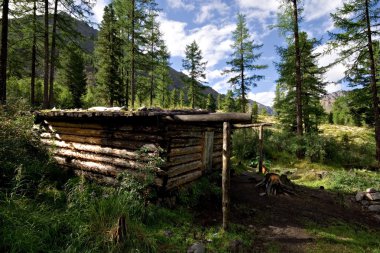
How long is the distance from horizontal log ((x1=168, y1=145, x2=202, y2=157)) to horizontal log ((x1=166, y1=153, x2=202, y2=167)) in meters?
0.12

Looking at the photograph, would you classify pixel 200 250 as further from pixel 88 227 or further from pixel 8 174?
pixel 8 174

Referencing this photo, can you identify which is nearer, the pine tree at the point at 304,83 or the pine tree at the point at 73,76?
the pine tree at the point at 304,83

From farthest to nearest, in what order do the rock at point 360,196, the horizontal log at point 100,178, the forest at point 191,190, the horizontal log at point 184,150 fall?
the rock at point 360,196, the horizontal log at point 100,178, the horizontal log at point 184,150, the forest at point 191,190

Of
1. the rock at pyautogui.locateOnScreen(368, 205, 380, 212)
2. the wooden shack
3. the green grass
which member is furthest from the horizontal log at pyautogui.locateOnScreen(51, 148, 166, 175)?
the rock at pyautogui.locateOnScreen(368, 205, 380, 212)

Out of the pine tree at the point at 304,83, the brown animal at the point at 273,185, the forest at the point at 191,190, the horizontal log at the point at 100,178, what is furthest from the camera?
the pine tree at the point at 304,83

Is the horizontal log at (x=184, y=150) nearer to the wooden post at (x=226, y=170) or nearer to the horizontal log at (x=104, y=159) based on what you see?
the horizontal log at (x=104, y=159)

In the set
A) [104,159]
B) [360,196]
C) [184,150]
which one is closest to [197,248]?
[184,150]

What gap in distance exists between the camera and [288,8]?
17984mm

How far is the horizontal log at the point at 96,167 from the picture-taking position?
7.91 metres

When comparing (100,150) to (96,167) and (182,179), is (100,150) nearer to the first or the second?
(96,167)

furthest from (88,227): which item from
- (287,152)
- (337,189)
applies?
(287,152)

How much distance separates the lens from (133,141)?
8.48 metres

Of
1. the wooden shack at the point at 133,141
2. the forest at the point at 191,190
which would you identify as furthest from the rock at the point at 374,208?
the wooden shack at the point at 133,141

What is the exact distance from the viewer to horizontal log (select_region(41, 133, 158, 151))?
791 centimetres
